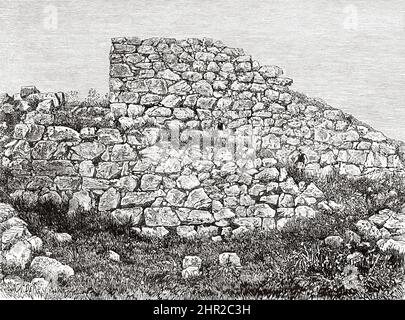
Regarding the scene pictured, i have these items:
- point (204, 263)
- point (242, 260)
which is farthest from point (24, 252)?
point (242, 260)

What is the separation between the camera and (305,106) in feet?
28.4

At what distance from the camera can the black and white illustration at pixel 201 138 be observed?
311 inches

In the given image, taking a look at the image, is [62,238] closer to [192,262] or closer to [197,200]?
[192,262]

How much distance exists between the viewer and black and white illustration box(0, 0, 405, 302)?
7.90 meters

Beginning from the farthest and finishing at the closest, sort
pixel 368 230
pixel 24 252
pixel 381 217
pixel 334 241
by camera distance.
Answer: pixel 381 217 < pixel 368 230 < pixel 334 241 < pixel 24 252

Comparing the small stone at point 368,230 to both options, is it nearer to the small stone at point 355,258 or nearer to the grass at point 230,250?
the grass at point 230,250

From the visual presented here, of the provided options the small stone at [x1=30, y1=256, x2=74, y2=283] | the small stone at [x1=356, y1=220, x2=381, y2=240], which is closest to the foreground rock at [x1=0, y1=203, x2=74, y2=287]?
the small stone at [x1=30, y1=256, x2=74, y2=283]

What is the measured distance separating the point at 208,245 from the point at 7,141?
131 inches

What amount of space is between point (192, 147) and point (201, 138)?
0.63 feet

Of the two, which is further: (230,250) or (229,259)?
(230,250)

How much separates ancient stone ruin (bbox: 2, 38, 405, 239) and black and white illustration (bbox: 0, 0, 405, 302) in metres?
0.02

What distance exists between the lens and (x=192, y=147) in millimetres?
8375

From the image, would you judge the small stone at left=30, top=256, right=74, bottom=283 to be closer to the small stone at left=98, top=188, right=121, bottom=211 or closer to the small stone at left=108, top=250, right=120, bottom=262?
the small stone at left=108, top=250, right=120, bottom=262
